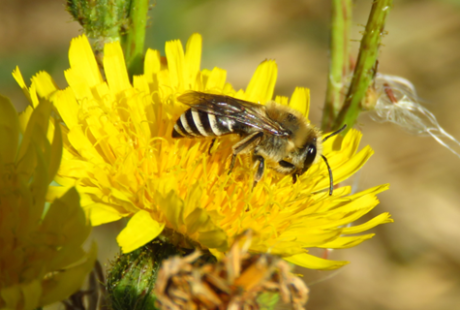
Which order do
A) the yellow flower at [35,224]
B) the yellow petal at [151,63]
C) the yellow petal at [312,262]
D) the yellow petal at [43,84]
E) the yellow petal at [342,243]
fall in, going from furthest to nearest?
1. the yellow petal at [151,63]
2. the yellow petal at [43,84]
3. the yellow petal at [342,243]
4. the yellow petal at [312,262]
5. the yellow flower at [35,224]

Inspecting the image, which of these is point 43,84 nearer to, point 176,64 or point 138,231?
point 176,64

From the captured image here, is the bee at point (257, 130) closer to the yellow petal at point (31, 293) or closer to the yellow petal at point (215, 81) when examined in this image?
the yellow petal at point (215, 81)

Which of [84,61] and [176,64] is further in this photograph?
[176,64]

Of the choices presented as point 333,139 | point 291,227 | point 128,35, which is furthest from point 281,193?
point 128,35

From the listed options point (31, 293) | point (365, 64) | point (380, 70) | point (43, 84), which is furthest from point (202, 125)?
point (380, 70)

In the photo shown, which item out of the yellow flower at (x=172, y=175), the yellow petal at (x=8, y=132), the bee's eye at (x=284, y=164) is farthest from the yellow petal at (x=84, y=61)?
the bee's eye at (x=284, y=164)

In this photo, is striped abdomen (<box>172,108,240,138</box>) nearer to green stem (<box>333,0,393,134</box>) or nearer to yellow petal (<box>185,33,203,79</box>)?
yellow petal (<box>185,33,203,79</box>)
